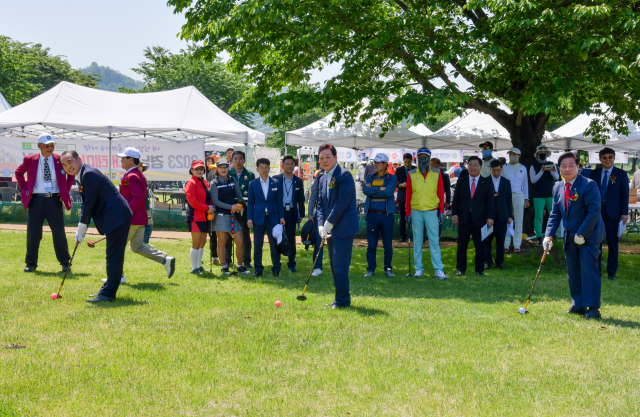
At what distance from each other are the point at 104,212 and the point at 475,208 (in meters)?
6.34

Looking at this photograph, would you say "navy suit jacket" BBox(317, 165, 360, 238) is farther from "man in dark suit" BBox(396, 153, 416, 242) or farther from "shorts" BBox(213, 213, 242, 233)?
"man in dark suit" BBox(396, 153, 416, 242)

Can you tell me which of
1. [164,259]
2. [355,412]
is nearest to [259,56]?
[164,259]

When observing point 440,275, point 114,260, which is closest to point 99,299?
point 114,260

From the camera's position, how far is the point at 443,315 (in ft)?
21.9

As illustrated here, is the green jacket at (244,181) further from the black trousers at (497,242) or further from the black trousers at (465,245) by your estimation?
the black trousers at (497,242)

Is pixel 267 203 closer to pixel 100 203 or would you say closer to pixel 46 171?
pixel 100 203

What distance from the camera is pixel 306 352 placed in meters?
5.14

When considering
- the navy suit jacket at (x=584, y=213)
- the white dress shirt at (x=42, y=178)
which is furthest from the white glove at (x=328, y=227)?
the white dress shirt at (x=42, y=178)

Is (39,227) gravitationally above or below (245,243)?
above

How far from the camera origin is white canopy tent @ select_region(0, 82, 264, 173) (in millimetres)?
15273

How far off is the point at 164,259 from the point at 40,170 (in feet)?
Answer: 8.86

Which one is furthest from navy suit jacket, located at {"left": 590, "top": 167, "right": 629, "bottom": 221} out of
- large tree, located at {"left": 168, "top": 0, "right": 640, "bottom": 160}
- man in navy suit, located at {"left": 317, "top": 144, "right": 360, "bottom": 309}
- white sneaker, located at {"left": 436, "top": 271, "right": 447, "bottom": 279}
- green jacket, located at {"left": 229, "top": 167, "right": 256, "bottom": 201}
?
green jacket, located at {"left": 229, "top": 167, "right": 256, "bottom": 201}

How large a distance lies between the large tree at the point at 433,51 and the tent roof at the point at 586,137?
99.6 inches

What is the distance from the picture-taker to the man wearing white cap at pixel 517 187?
11.8 meters
